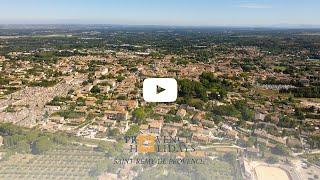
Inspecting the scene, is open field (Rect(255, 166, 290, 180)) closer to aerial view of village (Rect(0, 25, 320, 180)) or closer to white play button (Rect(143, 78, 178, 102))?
aerial view of village (Rect(0, 25, 320, 180))

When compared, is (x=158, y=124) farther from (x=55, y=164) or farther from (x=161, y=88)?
(x=161, y=88)

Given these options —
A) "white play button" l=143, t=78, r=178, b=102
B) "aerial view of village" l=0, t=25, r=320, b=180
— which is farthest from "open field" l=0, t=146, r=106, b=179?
"white play button" l=143, t=78, r=178, b=102

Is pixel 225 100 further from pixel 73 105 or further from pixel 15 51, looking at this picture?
pixel 15 51

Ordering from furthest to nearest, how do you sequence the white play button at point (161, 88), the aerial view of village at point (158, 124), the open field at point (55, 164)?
the aerial view of village at point (158, 124) < the open field at point (55, 164) < the white play button at point (161, 88)

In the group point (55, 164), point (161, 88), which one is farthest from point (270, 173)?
point (55, 164)

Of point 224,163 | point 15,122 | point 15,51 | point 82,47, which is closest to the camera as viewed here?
point 224,163

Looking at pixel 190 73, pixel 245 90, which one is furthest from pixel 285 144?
pixel 190 73

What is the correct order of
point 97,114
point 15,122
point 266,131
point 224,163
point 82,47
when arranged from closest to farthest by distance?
point 224,163 → point 266,131 → point 15,122 → point 97,114 → point 82,47

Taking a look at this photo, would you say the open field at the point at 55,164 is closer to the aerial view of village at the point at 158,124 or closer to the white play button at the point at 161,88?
the aerial view of village at the point at 158,124

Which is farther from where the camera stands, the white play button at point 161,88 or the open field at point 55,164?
the open field at point 55,164

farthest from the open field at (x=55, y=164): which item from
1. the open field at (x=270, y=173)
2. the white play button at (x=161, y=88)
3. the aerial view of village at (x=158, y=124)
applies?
the open field at (x=270, y=173)

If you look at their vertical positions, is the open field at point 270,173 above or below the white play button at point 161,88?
below
